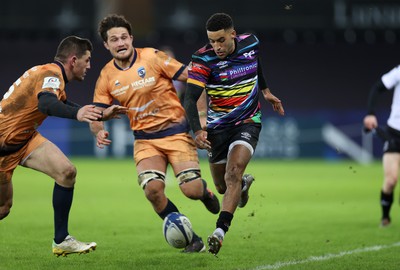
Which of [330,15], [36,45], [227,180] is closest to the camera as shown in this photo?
[227,180]

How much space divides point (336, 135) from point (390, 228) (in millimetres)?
17669

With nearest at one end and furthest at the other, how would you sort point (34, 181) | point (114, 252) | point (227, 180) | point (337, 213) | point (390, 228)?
1. point (227, 180)
2. point (114, 252)
3. point (390, 228)
4. point (337, 213)
5. point (34, 181)

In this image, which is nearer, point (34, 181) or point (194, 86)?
point (194, 86)

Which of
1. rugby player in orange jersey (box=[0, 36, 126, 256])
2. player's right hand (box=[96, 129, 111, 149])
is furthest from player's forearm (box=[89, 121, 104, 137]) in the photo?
player's right hand (box=[96, 129, 111, 149])

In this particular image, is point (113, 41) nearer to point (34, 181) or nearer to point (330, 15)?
point (34, 181)

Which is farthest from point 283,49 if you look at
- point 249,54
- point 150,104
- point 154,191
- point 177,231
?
point 177,231

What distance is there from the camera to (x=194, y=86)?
9.05 m

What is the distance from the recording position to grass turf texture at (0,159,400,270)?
8.91 metres

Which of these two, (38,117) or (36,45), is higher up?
(38,117)

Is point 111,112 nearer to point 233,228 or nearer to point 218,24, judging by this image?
point 218,24

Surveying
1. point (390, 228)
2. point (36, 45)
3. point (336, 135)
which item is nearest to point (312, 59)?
point (336, 135)

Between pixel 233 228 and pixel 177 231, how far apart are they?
345 centimetres

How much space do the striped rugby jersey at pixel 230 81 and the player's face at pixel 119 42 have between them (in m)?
0.73

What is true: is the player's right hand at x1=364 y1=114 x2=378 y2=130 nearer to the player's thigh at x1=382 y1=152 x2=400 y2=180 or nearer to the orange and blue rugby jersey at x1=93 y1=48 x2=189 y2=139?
the player's thigh at x1=382 y1=152 x2=400 y2=180
